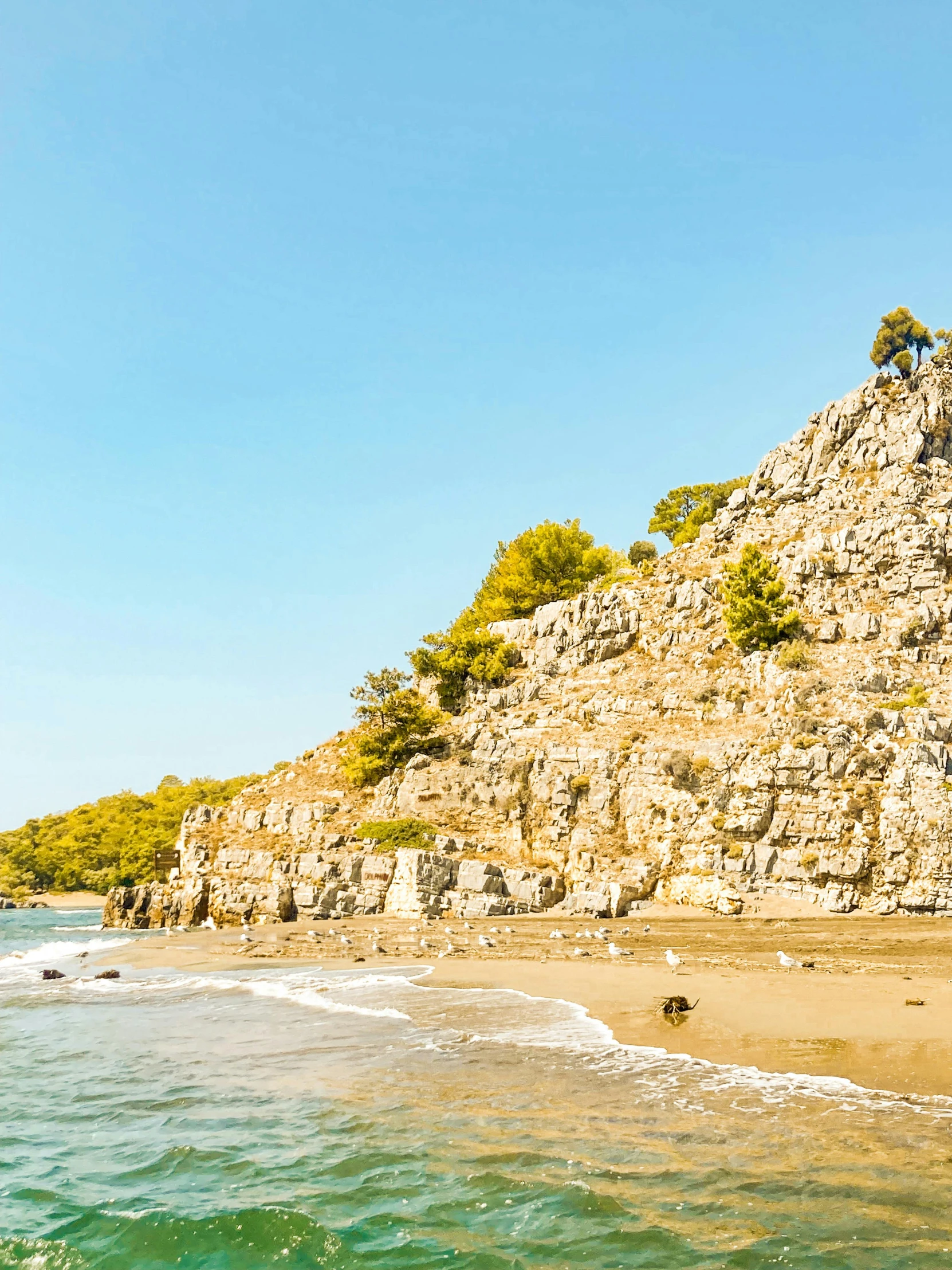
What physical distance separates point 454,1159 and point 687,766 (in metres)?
36.8

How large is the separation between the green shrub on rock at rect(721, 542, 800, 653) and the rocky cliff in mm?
1559

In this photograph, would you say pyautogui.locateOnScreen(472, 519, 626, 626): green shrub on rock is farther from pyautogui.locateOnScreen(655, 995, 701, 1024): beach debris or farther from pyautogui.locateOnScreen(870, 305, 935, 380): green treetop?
pyautogui.locateOnScreen(655, 995, 701, 1024): beach debris

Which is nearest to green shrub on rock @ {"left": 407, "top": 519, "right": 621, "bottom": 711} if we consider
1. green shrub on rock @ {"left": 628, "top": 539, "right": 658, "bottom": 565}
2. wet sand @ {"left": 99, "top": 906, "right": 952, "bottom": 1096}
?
A: green shrub on rock @ {"left": 628, "top": 539, "right": 658, "bottom": 565}

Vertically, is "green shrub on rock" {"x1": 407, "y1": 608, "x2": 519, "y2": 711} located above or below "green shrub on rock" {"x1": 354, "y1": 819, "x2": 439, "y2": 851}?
above

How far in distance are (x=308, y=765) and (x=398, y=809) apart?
49.3 feet

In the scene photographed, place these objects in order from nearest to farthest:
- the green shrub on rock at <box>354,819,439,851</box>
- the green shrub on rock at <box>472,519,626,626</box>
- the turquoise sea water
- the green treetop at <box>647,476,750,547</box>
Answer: the turquoise sea water
the green shrub on rock at <box>354,819,439,851</box>
the green shrub on rock at <box>472,519,626,626</box>
the green treetop at <box>647,476,750,547</box>

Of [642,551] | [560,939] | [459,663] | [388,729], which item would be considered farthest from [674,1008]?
[642,551]

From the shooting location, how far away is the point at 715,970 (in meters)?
24.1

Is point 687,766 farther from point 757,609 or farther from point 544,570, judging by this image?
point 544,570

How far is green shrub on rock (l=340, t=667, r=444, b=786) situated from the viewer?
5672cm

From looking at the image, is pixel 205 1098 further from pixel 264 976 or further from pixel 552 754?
pixel 552 754

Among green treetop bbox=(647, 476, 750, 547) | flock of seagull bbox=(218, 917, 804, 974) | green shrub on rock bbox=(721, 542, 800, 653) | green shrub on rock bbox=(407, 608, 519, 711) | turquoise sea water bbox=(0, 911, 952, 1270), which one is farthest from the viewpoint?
green treetop bbox=(647, 476, 750, 547)

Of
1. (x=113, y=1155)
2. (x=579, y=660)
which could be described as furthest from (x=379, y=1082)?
(x=579, y=660)

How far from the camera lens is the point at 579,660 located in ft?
208
